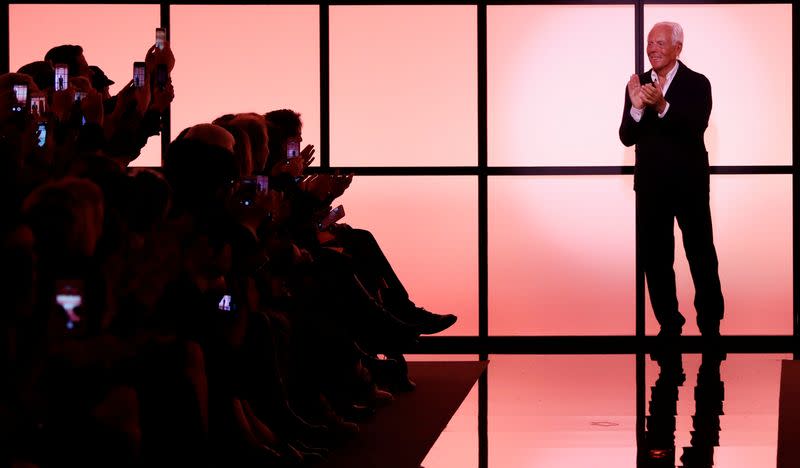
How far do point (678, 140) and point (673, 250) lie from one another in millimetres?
474

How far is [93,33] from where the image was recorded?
623 centimetres

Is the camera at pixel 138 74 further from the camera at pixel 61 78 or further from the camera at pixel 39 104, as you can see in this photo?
the camera at pixel 39 104

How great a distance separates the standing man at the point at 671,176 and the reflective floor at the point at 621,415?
Result: 12.4 inches

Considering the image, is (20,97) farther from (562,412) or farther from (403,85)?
(403,85)

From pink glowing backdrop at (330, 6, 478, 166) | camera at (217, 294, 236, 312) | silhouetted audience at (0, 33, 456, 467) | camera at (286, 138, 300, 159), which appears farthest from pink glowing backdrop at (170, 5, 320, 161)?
camera at (217, 294, 236, 312)

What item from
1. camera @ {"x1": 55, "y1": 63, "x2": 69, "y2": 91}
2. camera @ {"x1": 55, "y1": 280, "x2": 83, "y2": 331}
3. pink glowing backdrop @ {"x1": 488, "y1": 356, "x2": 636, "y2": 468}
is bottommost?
pink glowing backdrop @ {"x1": 488, "y1": 356, "x2": 636, "y2": 468}

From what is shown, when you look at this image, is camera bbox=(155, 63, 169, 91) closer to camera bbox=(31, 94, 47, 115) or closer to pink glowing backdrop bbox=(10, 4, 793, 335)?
camera bbox=(31, 94, 47, 115)

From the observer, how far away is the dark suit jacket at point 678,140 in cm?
562

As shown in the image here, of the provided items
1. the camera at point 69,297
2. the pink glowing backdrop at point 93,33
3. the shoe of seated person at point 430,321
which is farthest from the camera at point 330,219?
the pink glowing backdrop at point 93,33

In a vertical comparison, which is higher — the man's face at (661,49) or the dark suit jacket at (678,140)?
the man's face at (661,49)

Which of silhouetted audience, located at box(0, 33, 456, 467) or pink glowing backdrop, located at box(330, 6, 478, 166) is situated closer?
silhouetted audience, located at box(0, 33, 456, 467)

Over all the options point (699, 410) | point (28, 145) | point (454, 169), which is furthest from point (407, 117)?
point (28, 145)

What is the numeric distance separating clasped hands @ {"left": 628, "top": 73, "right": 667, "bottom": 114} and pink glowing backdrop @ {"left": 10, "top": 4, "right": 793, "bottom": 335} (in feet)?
1.50

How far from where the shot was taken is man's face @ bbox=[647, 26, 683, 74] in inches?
224
